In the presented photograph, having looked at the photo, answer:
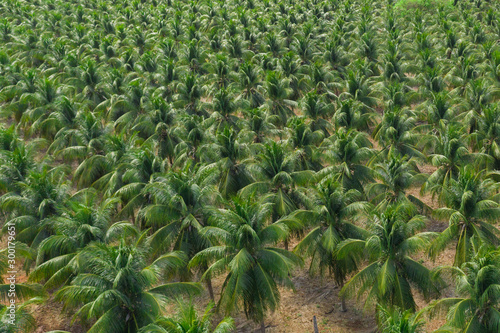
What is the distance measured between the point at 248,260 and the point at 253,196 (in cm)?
564

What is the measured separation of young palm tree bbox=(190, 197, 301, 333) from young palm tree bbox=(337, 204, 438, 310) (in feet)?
11.4

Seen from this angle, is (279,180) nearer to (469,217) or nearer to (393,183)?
(393,183)

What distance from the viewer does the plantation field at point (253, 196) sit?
60.8 feet

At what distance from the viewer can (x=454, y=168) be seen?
26734mm

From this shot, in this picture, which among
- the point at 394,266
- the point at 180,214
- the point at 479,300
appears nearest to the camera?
the point at 479,300

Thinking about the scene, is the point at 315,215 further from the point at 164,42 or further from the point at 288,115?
the point at 164,42

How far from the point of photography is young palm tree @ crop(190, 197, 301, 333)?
1870cm

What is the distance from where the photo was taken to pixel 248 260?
1889 centimetres

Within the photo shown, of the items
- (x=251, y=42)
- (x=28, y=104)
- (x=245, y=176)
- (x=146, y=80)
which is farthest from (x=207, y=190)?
(x=251, y=42)

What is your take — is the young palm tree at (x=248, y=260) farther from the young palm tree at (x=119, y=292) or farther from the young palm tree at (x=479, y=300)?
the young palm tree at (x=479, y=300)

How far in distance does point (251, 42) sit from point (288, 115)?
18.7 meters

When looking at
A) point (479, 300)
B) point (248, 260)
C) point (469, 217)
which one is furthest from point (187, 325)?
point (469, 217)

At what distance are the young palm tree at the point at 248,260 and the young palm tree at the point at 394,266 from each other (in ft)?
11.4

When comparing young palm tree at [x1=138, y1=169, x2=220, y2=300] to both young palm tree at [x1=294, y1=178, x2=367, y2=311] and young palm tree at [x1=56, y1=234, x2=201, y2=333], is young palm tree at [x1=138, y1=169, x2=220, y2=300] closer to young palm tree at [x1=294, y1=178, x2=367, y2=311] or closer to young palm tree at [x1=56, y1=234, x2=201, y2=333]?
young palm tree at [x1=56, y1=234, x2=201, y2=333]
